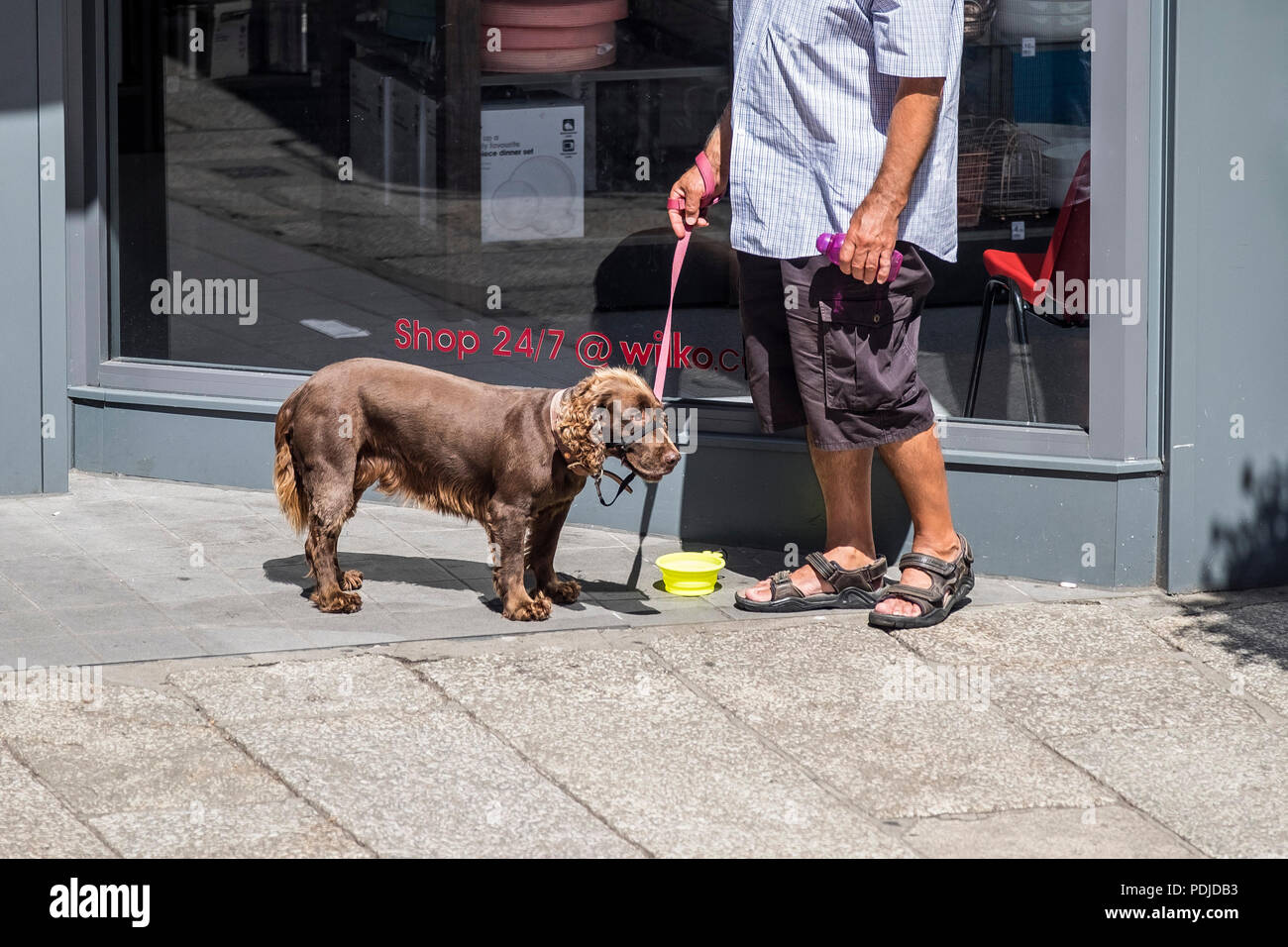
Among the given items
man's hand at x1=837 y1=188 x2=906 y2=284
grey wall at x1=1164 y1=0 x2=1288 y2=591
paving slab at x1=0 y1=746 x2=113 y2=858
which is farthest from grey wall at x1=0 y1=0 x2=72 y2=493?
grey wall at x1=1164 y1=0 x2=1288 y2=591

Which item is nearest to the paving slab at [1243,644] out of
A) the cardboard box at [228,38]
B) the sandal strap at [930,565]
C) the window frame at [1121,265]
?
the window frame at [1121,265]

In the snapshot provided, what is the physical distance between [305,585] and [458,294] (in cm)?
159

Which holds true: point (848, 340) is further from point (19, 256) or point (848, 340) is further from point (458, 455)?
point (19, 256)

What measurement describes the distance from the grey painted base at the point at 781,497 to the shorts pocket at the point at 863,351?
77cm

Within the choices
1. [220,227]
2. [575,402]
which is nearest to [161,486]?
[220,227]

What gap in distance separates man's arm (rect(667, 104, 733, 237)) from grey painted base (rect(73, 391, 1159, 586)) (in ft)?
3.16

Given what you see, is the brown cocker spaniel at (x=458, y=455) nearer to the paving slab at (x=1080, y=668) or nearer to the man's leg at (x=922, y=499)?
the man's leg at (x=922, y=499)

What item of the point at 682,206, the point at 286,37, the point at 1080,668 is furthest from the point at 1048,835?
the point at 286,37

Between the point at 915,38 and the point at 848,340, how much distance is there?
3.06 feet

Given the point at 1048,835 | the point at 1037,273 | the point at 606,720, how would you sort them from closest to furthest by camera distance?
the point at 1048,835, the point at 606,720, the point at 1037,273

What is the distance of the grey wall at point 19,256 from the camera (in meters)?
6.77

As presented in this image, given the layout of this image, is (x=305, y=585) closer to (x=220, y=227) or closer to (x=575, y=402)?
(x=575, y=402)

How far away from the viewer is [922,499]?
5793 mm

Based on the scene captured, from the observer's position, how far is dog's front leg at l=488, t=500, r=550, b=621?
5547 mm
